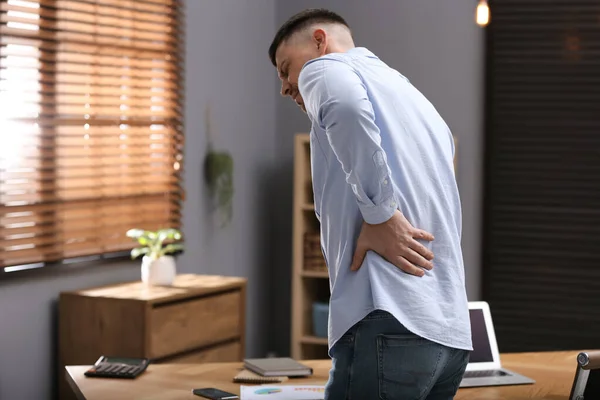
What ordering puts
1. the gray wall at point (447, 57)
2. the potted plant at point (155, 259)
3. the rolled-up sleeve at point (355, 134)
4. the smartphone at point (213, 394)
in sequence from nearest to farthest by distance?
the rolled-up sleeve at point (355, 134) < the smartphone at point (213, 394) < the potted plant at point (155, 259) < the gray wall at point (447, 57)

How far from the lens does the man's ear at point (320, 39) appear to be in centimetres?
188

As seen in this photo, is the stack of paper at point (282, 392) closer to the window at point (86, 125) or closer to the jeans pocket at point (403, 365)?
the jeans pocket at point (403, 365)

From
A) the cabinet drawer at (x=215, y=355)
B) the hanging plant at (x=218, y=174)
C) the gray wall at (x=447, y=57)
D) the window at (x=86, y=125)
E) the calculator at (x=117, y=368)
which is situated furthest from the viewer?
the gray wall at (x=447, y=57)

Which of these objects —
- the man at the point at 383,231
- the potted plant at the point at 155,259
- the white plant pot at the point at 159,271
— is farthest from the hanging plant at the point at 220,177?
the man at the point at 383,231

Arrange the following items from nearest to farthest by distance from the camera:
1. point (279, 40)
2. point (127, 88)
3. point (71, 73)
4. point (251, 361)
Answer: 1. point (279, 40)
2. point (251, 361)
3. point (71, 73)
4. point (127, 88)

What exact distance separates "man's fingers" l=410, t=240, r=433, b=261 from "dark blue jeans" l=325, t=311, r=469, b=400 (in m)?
0.13

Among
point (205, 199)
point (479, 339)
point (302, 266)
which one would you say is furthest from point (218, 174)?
point (479, 339)

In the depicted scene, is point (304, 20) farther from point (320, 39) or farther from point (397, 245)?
point (397, 245)

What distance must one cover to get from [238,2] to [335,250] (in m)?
4.01

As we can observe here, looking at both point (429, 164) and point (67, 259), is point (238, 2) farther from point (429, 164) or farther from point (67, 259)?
point (429, 164)

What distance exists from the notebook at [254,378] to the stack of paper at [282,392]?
0.08 metres

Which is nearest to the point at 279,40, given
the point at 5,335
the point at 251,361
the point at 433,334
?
the point at 433,334

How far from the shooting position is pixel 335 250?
177cm

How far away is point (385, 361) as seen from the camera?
168 centimetres
